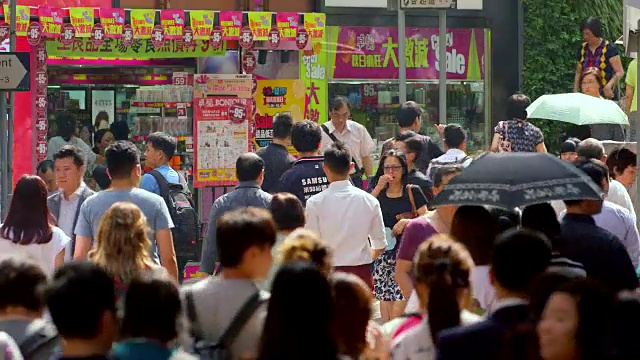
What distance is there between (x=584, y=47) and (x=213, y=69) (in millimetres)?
4597

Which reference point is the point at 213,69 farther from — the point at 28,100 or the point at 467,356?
the point at 467,356

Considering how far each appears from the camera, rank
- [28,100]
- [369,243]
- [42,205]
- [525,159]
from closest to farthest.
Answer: [525,159] → [42,205] → [369,243] → [28,100]

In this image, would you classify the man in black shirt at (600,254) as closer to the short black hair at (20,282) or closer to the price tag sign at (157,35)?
the short black hair at (20,282)

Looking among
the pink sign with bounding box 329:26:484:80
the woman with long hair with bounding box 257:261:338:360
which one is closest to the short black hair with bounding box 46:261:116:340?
the woman with long hair with bounding box 257:261:338:360

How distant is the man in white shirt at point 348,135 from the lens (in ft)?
48.4

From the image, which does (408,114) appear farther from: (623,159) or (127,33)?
(127,33)

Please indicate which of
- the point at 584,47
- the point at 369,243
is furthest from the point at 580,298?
the point at 584,47

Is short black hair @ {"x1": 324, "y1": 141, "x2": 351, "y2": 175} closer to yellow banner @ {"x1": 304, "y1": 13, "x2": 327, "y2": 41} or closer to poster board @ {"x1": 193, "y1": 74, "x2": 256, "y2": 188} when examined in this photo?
poster board @ {"x1": 193, "y1": 74, "x2": 256, "y2": 188}

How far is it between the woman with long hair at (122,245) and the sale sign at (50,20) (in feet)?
27.5

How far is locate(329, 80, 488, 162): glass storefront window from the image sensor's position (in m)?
19.9

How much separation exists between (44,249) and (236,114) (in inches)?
312

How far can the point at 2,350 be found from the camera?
18.9ft

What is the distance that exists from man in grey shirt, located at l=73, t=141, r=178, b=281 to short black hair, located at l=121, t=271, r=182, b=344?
3.66 meters

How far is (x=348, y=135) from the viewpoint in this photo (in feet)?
49.2
